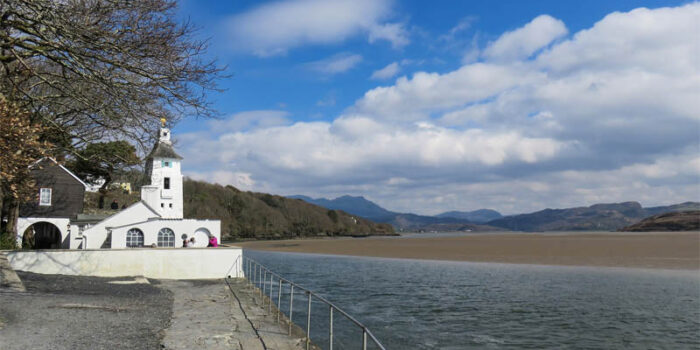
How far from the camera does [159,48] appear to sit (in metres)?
9.20

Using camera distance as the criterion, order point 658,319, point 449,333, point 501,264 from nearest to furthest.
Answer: point 449,333 → point 658,319 → point 501,264

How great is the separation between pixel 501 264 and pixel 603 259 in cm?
794

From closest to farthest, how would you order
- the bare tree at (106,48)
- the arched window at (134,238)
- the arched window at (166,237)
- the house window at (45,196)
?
the bare tree at (106,48) → the arched window at (134,238) → the arched window at (166,237) → the house window at (45,196)

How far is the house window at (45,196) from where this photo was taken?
3000 centimetres

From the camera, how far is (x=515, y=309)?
16812 mm

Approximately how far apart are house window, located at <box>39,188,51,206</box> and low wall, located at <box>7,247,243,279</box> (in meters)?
13.0

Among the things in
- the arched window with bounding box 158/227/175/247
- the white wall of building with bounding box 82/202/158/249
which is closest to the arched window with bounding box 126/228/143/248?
the arched window with bounding box 158/227/175/247

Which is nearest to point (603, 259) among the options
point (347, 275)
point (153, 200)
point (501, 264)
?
point (501, 264)

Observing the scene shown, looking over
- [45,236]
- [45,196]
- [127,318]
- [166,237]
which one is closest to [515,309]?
[127,318]

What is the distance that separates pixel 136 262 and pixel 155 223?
6880 mm

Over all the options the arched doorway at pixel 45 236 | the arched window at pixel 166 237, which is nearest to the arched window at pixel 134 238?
the arched window at pixel 166 237

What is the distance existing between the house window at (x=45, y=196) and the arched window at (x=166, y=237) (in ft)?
30.8

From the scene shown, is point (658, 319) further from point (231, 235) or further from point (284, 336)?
point (231, 235)

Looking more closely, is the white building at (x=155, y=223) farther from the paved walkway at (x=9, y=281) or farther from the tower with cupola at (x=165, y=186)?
the paved walkway at (x=9, y=281)
